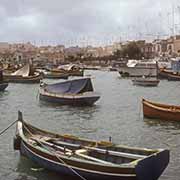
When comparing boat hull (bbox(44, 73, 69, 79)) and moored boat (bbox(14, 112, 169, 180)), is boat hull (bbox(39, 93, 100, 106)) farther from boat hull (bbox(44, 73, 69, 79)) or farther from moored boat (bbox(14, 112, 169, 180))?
boat hull (bbox(44, 73, 69, 79))

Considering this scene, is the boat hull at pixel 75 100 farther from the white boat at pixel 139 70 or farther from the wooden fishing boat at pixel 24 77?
the white boat at pixel 139 70

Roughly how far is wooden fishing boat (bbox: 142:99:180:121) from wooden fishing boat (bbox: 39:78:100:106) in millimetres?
8168

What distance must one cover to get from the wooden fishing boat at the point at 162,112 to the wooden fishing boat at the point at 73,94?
817 cm

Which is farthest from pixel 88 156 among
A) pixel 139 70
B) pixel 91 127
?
pixel 139 70

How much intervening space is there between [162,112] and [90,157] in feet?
47.5

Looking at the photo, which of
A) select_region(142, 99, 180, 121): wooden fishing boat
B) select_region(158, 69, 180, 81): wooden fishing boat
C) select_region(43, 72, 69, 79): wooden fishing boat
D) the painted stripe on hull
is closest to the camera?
the painted stripe on hull

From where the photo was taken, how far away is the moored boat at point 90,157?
41.0ft

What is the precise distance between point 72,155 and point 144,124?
13.1m

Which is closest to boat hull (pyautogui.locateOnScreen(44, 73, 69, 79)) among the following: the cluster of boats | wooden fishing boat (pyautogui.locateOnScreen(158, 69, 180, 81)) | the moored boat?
wooden fishing boat (pyautogui.locateOnScreen(158, 69, 180, 81))

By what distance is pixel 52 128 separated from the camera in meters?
25.9

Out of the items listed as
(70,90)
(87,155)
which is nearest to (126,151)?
(87,155)

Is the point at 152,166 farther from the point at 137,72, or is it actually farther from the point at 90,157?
the point at 137,72

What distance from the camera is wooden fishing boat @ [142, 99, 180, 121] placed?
27422mm

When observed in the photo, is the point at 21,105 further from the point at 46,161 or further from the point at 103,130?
the point at 46,161
